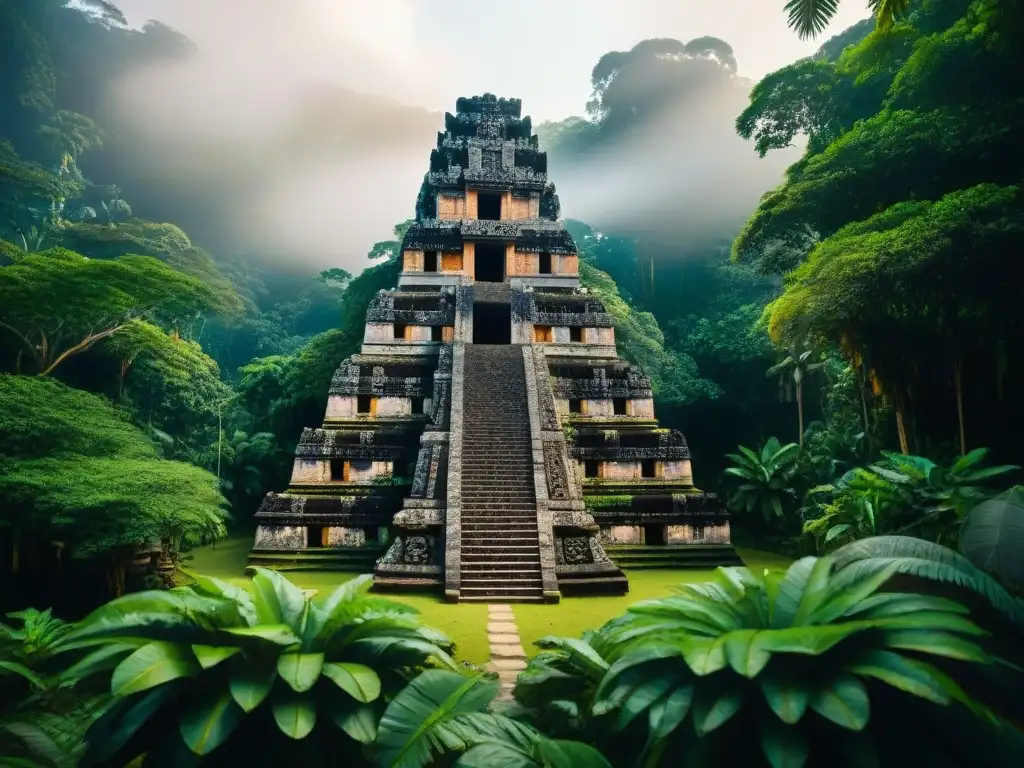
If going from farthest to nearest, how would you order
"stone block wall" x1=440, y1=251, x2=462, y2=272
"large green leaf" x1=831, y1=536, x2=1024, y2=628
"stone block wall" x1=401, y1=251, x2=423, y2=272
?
1. "stone block wall" x1=440, y1=251, x2=462, y2=272
2. "stone block wall" x1=401, y1=251, x2=423, y2=272
3. "large green leaf" x1=831, y1=536, x2=1024, y2=628

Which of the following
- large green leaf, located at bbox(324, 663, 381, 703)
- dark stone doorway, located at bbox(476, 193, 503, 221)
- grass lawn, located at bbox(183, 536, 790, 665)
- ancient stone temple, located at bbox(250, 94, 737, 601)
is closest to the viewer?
large green leaf, located at bbox(324, 663, 381, 703)

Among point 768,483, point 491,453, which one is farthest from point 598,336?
point 768,483

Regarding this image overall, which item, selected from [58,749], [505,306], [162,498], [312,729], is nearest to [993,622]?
[312,729]

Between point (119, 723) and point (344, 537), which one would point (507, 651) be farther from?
point (344, 537)

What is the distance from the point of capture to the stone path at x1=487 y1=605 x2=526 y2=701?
19.9ft

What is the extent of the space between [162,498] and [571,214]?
4903 cm

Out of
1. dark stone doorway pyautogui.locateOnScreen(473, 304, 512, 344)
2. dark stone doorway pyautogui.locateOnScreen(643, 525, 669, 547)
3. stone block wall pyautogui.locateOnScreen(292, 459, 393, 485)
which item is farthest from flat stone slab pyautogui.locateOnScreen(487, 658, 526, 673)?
dark stone doorway pyautogui.locateOnScreen(473, 304, 512, 344)

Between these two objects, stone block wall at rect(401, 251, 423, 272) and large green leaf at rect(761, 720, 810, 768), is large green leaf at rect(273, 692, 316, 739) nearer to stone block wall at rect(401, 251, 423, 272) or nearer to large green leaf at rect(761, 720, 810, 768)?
large green leaf at rect(761, 720, 810, 768)

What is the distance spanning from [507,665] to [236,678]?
3810 millimetres

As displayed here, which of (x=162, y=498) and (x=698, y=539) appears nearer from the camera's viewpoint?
(x=162, y=498)

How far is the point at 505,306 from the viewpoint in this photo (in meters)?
18.8

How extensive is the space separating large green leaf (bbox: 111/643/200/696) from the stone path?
8.92 feet

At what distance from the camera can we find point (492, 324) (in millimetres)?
21266

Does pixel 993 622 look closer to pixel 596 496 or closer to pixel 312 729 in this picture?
pixel 312 729
